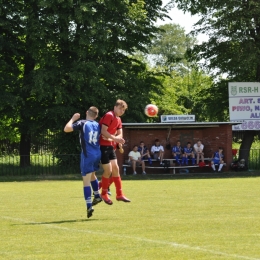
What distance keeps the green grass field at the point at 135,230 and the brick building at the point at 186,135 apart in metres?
19.0

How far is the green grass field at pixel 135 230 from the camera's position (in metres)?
8.22

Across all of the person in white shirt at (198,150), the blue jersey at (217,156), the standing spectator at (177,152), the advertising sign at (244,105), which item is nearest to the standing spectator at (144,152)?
the standing spectator at (177,152)

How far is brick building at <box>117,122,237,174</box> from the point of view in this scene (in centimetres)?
3522

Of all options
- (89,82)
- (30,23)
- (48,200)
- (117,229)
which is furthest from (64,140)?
(117,229)

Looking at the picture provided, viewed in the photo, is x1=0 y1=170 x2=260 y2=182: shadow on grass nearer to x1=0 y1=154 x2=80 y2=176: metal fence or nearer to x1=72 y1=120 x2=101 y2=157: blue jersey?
x1=0 y1=154 x2=80 y2=176: metal fence

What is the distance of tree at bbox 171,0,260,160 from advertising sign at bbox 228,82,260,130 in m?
1.56

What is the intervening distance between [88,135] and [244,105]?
24.7m

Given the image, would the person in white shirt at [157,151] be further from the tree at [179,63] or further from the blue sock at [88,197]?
the tree at [179,63]

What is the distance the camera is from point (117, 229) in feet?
34.5

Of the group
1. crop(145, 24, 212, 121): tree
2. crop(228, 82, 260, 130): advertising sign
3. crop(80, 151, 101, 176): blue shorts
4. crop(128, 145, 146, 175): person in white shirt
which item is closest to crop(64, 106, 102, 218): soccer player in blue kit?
crop(80, 151, 101, 176): blue shorts

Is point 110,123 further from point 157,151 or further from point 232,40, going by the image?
point 232,40

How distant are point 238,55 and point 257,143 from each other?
60.7 ft

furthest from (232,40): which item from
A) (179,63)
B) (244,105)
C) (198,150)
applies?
(179,63)

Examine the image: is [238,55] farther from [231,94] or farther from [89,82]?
[89,82]
